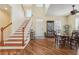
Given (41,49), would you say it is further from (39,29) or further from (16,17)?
(16,17)

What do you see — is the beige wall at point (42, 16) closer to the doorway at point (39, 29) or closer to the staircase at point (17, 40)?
the doorway at point (39, 29)

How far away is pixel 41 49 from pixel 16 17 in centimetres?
105

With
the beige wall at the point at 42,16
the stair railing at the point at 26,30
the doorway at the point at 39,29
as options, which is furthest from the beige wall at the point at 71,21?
the stair railing at the point at 26,30

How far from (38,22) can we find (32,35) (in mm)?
388

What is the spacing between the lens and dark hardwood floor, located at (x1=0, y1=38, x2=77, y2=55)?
3.16m

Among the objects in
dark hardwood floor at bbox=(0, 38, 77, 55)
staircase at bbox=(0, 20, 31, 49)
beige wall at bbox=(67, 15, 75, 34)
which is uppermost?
beige wall at bbox=(67, 15, 75, 34)

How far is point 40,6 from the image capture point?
3.17 metres

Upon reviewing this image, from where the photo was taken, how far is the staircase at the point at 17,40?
10.5 ft

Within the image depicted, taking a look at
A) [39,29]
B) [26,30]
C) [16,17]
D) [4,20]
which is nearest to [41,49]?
[39,29]

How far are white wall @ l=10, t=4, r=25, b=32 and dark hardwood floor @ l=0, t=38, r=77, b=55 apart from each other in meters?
0.58

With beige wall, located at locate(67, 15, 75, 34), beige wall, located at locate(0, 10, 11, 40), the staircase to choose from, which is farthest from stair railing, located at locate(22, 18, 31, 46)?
beige wall, located at locate(67, 15, 75, 34)

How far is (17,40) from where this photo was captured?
3334 millimetres

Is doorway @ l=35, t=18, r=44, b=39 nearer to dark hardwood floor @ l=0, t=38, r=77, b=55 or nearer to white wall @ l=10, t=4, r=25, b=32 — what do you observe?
dark hardwood floor @ l=0, t=38, r=77, b=55

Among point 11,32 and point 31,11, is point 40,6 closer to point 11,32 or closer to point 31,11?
point 31,11
